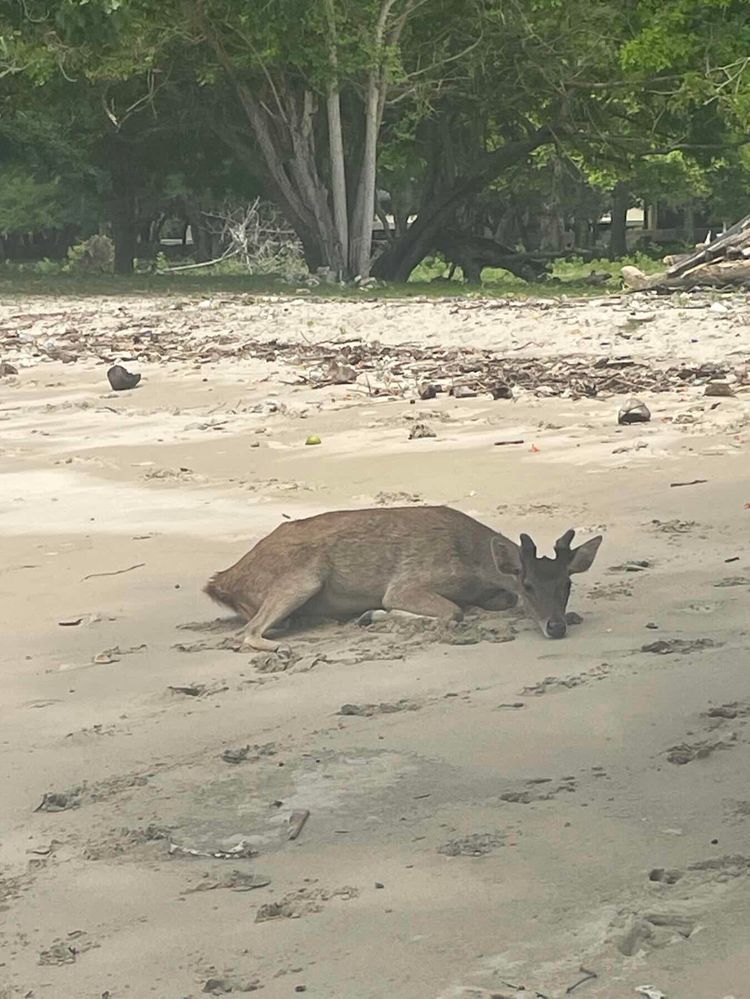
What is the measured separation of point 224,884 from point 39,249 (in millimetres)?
61648

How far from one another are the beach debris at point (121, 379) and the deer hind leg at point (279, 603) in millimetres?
8289

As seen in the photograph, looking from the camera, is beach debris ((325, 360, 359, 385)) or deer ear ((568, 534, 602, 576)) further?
beach debris ((325, 360, 359, 385))

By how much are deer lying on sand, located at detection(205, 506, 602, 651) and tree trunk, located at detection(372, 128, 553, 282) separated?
30865 millimetres

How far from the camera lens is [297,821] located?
474cm

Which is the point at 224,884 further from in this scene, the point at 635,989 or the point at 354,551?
the point at 354,551

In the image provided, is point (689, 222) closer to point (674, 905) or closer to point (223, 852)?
point (223, 852)

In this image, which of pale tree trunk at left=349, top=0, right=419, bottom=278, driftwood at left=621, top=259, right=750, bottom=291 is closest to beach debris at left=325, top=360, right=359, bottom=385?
driftwood at left=621, top=259, right=750, bottom=291

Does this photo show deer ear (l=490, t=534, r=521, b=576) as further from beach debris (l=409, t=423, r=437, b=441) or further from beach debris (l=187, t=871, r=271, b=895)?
beach debris (l=409, t=423, r=437, b=441)

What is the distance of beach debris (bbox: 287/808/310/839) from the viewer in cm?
468

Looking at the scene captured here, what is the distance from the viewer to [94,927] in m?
4.15

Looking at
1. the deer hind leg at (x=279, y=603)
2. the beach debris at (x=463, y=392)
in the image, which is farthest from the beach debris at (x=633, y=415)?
the deer hind leg at (x=279, y=603)

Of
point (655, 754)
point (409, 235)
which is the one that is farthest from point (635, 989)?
point (409, 235)

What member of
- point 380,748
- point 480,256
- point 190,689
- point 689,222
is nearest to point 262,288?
point 480,256

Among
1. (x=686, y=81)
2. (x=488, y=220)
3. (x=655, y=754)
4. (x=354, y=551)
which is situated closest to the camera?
(x=655, y=754)
